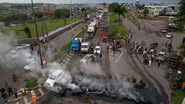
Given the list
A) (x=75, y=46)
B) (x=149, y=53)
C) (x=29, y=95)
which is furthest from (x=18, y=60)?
(x=149, y=53)

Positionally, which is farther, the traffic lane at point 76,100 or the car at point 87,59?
the car at point 87,59

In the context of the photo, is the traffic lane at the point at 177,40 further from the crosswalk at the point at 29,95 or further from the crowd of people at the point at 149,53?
the crosswalk at the point at 29,95

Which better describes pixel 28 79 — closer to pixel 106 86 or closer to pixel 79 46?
pixel 106 86

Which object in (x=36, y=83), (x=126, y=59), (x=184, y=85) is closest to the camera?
(x=184, y=85)

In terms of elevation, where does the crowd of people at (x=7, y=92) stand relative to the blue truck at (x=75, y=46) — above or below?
below

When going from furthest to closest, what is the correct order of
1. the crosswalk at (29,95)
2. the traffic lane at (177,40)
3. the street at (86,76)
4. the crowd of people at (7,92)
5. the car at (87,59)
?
1. the traffic lane at (177,40)
2. the car at (87,59)
3. the crowd of people at (7,92)
4. the street at (86,76)
5. the crosswalk at (29,95)

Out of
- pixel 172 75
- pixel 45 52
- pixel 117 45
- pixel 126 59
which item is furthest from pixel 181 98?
pixel 45 52

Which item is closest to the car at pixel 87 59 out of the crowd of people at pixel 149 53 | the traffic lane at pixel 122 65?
the traffic lane at pixel 122 65

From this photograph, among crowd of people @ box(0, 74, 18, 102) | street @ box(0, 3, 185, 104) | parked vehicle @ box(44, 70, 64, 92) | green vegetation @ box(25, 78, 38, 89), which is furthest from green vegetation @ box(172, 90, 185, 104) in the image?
crowd of people @ box(0, 74, 18, 102)

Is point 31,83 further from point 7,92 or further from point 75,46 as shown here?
point 75,46
